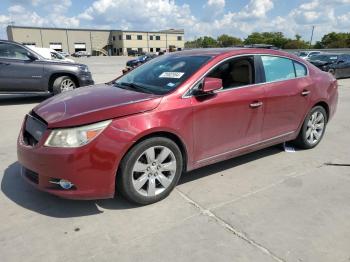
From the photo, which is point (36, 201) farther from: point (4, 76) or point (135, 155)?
point (4, 76)

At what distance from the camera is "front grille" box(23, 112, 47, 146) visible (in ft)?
11.1

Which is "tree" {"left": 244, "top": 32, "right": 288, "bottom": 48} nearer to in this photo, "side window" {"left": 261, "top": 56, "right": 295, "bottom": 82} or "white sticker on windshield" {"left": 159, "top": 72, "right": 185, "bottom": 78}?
"side window" {"left": 261, "top": 56, "right": 295, "bottom": 82}

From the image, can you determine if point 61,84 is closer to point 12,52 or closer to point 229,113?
point 12,52

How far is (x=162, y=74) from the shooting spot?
4.20m

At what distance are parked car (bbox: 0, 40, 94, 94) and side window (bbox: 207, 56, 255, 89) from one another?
6.74 m

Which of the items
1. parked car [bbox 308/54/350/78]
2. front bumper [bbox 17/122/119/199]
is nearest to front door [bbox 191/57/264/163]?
front bumper [bbox 17/122/119/199]

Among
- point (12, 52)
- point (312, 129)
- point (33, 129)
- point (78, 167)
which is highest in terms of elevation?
point (12, 52)

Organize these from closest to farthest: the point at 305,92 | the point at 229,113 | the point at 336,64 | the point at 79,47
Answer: the point at 229,113, the point at 305,92, the point at 336,64, the point at 79,47

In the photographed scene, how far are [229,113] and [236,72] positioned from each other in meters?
0.61

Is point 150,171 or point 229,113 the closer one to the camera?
point 150,171

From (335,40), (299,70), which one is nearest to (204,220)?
(299,70)

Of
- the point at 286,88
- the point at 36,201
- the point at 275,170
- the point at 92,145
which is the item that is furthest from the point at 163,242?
the point at 286,88

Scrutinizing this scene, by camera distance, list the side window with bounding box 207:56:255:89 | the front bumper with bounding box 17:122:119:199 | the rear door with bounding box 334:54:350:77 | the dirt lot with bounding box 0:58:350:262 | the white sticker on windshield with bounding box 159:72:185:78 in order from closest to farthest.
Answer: the dirt lot with bounding box 0:58:350:262 → the front bumper with bounding box 17:122:119:199 → the white sticker on windshield with bounding box 159:72:185:78 → the side window with bounding box 207:56:255:89 → the rear door with bounding box 334:54:350:77

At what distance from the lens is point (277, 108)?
4594mm
